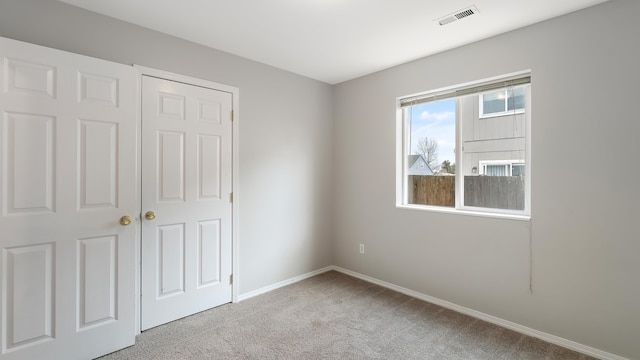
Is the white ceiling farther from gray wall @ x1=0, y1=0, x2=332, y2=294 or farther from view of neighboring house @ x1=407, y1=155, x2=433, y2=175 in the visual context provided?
view of neighboring house @ x1=407, y1=155, x2=433, y2=175

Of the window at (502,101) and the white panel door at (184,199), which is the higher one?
the window at (502,101)

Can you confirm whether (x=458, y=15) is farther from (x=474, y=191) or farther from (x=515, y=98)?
(x=474, y=191)

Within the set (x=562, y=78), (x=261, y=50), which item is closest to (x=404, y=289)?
(x=562, y=78)

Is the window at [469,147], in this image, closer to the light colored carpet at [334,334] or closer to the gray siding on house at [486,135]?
the gray siding on house at [486,135]

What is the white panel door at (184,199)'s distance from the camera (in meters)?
2.44

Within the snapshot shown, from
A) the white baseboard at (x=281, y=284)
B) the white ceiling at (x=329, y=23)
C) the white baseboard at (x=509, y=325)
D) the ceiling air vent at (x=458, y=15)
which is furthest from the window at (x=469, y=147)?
the white baseboard at (x=281, y=284)

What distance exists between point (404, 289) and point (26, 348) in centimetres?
311

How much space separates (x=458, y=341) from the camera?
2277mm

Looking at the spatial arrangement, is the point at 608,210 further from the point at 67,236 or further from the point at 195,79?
the point at 67,236

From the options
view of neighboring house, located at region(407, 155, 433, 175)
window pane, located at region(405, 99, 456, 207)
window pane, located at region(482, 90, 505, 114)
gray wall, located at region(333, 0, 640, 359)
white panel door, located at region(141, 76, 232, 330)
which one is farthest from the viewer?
view of neighboring house, located at region(407, 155, 433, 175)

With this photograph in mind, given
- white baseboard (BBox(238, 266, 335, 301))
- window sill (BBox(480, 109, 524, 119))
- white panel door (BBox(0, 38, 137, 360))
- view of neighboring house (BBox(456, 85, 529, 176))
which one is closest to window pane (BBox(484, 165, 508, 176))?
view of neighboring house (BBox(456, 85, 529, 176))

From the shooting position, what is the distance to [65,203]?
6.40ft

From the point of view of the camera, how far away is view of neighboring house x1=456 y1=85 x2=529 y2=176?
2.56 m

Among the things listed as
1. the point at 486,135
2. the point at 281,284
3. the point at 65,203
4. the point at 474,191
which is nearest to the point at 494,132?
the point at 486,135
